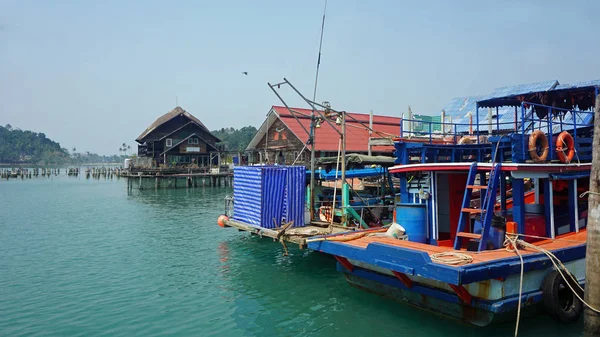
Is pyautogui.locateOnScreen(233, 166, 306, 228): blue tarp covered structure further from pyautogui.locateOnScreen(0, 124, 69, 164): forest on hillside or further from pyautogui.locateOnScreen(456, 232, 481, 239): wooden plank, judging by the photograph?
pyautogui.locateOnScreen(0, 124, 69, 164): forest on hillside

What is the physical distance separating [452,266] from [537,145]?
3.87 metres

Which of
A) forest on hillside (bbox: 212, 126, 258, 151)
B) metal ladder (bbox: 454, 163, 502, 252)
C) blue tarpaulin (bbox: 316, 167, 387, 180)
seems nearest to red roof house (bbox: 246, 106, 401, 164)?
blue tarpaulin (bbox: 316, 167, 387, 180)

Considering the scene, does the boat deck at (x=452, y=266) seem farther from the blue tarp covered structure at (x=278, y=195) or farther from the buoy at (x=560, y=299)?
the blue tarp covered structure at (x=278, y=195)

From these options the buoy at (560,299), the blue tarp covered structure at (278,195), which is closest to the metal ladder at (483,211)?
the buoy at (560,299)

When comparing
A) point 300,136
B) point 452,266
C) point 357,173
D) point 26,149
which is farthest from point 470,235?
point 26,149

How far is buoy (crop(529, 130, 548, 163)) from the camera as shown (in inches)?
336

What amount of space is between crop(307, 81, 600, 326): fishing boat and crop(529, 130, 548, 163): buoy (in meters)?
0.02

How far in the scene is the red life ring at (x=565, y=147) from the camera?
884 centimetres

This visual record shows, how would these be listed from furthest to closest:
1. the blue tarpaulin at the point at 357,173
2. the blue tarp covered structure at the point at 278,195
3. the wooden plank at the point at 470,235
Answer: the blue tarpaulin at the point at 357,173 < the blue tarp covered structure at the point at 278,195 < the wooden plank at the point at 470,235

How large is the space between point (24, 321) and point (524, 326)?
10185 mm

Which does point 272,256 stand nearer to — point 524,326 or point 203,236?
point 203,236

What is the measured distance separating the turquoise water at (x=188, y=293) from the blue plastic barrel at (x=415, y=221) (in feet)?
5.17

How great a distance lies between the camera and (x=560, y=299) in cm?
788

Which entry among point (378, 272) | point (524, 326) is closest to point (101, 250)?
point (378, 272)
